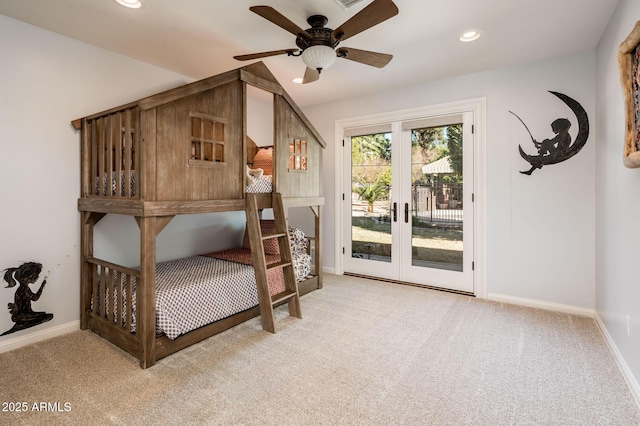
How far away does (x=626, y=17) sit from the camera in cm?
206

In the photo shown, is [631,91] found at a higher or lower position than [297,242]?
higher

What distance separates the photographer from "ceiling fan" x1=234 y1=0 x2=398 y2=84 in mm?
1918

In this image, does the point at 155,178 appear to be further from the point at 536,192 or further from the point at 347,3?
the point at 536,192

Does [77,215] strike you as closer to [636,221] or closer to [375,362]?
[375,362]

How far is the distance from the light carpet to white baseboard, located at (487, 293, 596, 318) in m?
0.15

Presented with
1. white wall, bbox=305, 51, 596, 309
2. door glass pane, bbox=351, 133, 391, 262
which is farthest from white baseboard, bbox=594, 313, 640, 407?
door glass pane, bbox=351, 133, 391, 262

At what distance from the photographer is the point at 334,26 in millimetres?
2504

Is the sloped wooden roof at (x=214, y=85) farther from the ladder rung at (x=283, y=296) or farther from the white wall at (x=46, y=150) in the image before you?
the ladder rung at (x=283, y=296)

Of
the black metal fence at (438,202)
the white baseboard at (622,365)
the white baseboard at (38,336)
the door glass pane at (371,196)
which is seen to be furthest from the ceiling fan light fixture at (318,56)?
the white baseboard at (38,336)

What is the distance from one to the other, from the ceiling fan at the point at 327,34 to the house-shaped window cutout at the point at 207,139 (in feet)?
1.80

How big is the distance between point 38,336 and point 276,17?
118 inches

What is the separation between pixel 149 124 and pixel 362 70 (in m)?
2.23

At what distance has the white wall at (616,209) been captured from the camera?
1930 millimetres

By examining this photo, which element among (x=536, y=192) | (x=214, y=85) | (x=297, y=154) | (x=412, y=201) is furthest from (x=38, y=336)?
(x=536, y=192)
